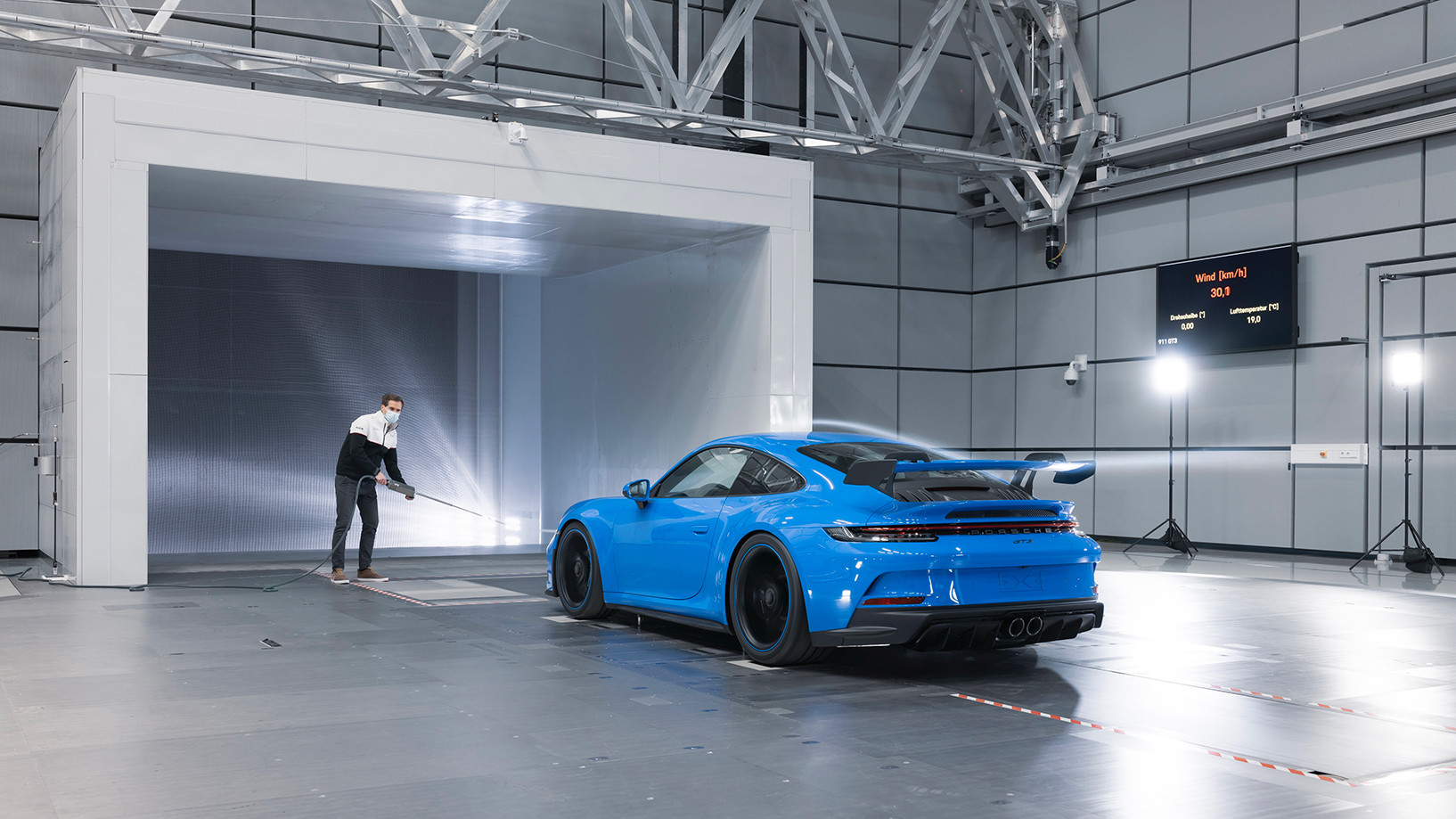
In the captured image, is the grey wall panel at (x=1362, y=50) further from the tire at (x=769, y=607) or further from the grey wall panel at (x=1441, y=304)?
the tire at (x=769, y=607)

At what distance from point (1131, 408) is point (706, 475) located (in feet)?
42.0

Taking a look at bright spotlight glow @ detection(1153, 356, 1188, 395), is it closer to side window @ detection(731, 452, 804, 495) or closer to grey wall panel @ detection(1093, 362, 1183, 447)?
grey wall panel @ detection(1093, 362, 1183, 447)

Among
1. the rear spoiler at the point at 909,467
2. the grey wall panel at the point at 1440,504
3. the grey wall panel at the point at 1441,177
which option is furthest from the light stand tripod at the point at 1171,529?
the rear spoiler at the point at 909,467

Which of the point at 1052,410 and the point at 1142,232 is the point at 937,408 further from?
the point at 1142,232

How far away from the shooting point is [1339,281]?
15789mm

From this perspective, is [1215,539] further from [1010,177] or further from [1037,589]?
[1037,589]

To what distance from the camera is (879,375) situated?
20750 millimetres

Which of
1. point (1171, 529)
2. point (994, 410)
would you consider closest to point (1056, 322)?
point (994, 410)

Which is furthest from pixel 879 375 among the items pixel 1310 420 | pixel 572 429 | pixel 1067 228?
pixel 1310 420

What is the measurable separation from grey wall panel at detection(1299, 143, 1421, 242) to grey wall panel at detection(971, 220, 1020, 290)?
5560 millimetres

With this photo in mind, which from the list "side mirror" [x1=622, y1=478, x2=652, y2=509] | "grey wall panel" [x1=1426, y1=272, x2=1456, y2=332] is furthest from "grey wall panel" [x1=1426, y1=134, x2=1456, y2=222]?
"side mirror" [x1=622, y1=478, x2=652, y2=509]

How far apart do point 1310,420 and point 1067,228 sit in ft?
17.8

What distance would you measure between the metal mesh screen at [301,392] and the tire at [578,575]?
10.3 meters

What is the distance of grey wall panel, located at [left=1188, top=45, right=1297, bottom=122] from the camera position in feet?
54.1
